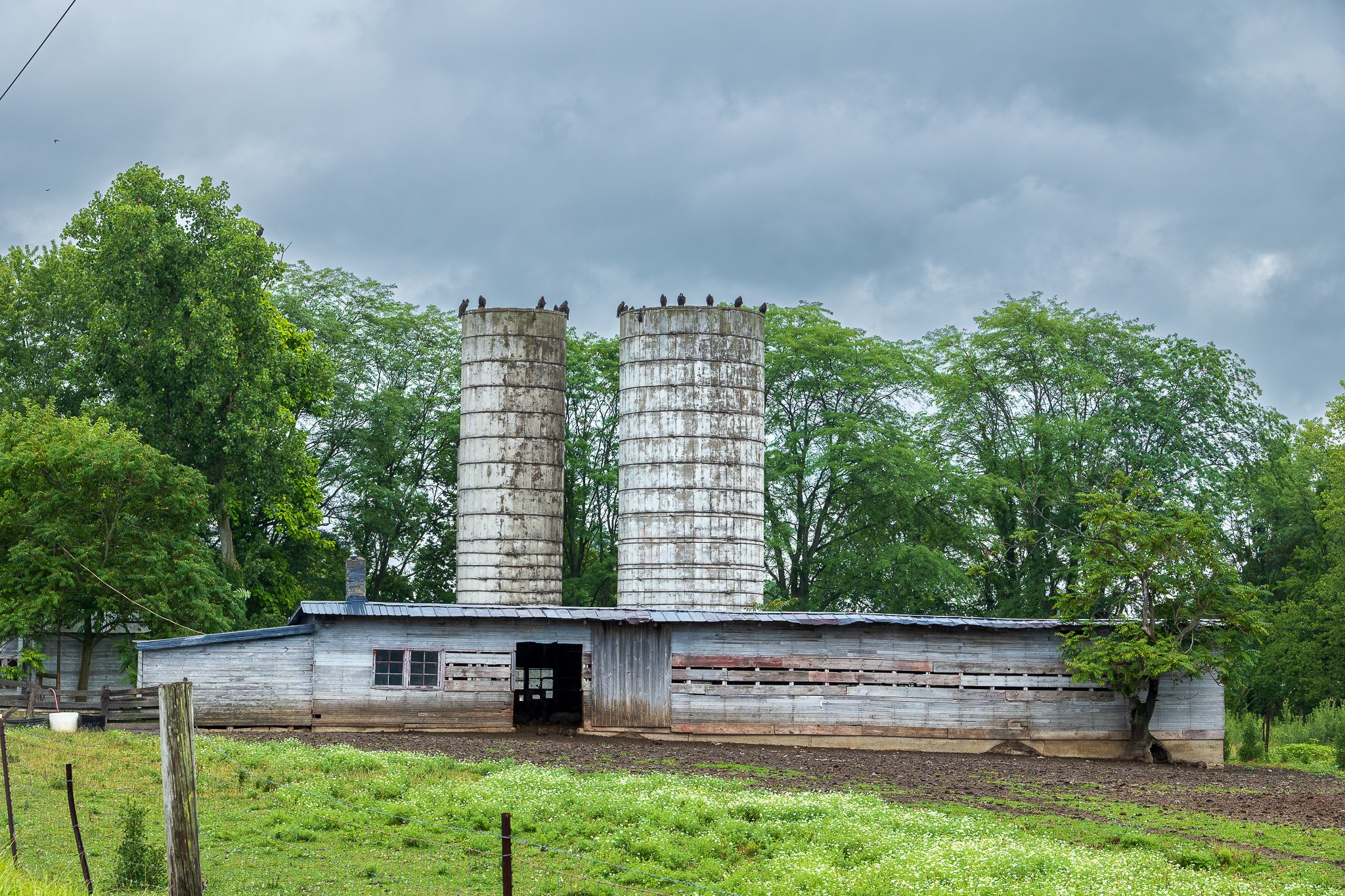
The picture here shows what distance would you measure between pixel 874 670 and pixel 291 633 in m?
12.9

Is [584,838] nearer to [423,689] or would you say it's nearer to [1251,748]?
[423,689]

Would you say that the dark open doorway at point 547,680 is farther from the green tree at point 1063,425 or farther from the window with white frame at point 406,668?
the green tree at point 1063,425

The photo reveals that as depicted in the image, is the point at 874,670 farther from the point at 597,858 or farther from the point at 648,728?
the point at 597,858

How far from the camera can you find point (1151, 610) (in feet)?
102

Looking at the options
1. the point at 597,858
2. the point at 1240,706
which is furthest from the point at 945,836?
the point at 1240,706

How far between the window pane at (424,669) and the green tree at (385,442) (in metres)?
20.5

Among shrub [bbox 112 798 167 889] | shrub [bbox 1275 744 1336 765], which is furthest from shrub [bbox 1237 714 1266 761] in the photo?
shrub [bbox 112 798 167 889]

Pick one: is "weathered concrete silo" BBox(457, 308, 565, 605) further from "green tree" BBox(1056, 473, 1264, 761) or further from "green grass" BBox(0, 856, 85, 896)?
"green grass" BBox(0, 856, 85, 896)

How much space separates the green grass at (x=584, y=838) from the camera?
13711 mm

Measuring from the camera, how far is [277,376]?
136ft

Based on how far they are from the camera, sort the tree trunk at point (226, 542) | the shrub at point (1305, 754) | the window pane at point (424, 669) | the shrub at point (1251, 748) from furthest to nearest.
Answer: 1. the tree trunk at point (226, 542)
2. the shrub at point (1305, 754)
3. the shrub at point (1251, 748)
4. the window pane at point (424, 669)

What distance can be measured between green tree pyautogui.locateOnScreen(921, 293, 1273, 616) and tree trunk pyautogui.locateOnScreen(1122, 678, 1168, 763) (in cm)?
1587

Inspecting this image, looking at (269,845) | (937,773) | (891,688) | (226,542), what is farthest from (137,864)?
(226,542)

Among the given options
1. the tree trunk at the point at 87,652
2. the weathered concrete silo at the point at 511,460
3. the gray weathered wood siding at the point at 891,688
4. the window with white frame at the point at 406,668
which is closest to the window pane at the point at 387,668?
the window with white frame at the point at 406,668
